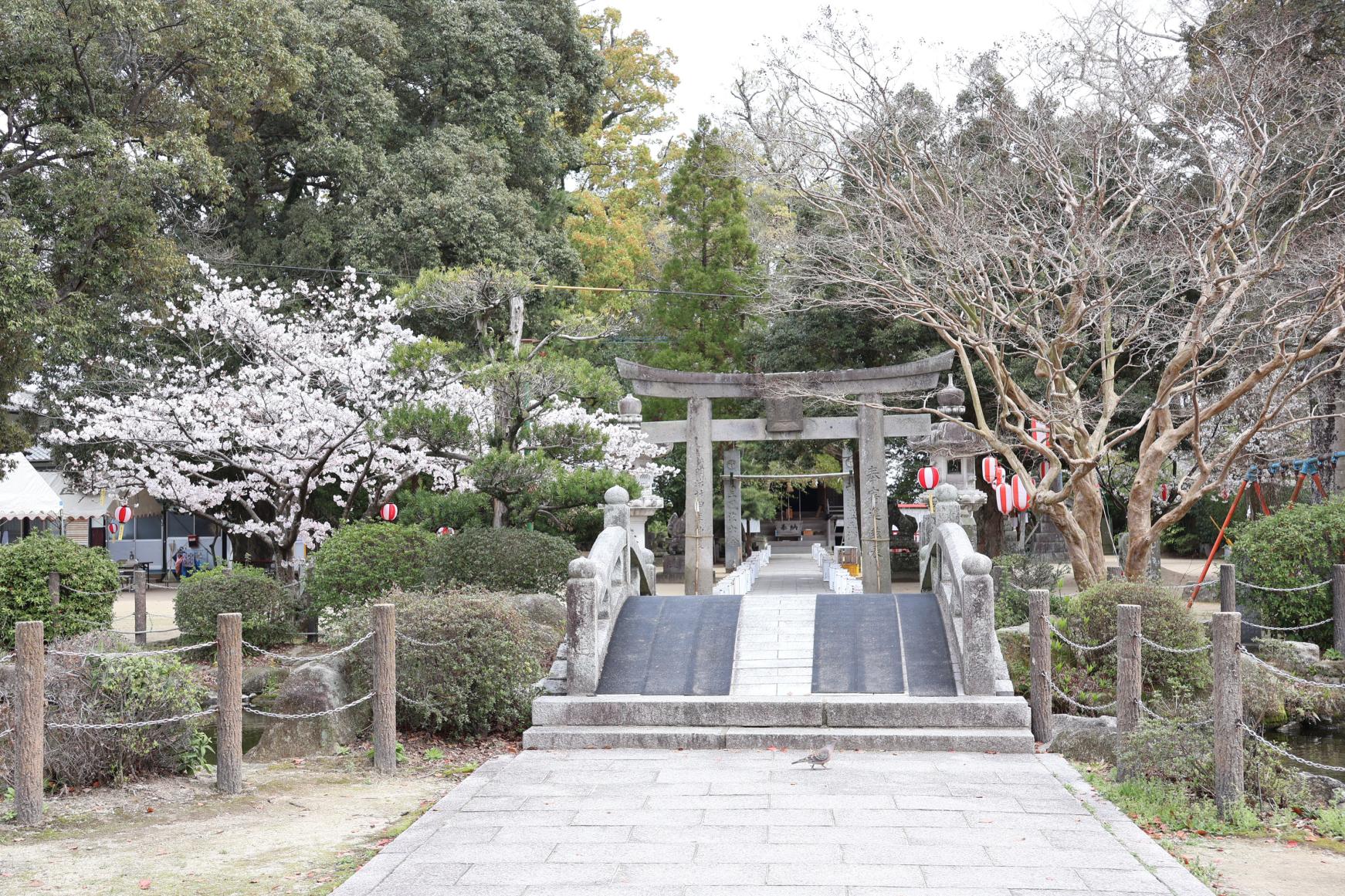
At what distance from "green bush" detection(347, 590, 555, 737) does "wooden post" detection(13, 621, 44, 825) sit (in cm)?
286

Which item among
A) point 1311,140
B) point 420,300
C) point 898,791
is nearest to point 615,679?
point 898,791

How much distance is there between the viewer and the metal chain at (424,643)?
9.16 metres

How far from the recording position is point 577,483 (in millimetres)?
13625

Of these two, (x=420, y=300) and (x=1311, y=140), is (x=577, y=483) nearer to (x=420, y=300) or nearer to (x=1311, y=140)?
(x=420, y=300)

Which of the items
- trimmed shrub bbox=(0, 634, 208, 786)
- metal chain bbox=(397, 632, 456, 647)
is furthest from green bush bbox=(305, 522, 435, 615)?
trimmed shrub bbox=(0, 634, 208, 786)

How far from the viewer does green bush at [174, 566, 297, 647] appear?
601 inches

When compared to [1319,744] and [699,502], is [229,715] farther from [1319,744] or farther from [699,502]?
[1319,744]

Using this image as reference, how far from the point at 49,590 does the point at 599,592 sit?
944 centimetres

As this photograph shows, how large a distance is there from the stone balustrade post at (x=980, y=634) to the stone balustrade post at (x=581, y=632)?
3121mm

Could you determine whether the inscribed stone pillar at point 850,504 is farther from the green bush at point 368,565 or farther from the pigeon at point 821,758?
the pigeon at point 821,758

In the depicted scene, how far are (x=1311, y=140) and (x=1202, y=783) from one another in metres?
11.6

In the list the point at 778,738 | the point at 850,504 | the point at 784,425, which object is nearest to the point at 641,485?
the point at 784,425

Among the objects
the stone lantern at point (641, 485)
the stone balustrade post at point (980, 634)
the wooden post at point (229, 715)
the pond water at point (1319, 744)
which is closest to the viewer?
the wooden post at point (229, 715)

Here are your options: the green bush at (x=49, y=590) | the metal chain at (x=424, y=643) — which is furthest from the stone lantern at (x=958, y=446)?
the green bush at (x=49, y=590)
